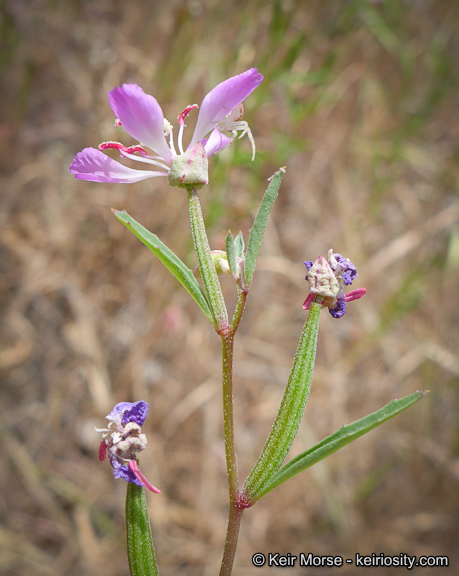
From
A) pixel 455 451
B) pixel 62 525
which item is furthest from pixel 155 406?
pixel 455 451

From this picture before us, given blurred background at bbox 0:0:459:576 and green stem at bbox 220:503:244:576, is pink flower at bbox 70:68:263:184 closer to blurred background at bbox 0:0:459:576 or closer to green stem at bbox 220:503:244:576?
green stem at bbox 220:503:244:576

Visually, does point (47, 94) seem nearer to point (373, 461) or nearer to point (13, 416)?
point (13, 416)

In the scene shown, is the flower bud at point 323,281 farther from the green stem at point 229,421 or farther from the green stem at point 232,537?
the green stem at point 232,537

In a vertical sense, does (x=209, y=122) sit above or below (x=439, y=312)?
below

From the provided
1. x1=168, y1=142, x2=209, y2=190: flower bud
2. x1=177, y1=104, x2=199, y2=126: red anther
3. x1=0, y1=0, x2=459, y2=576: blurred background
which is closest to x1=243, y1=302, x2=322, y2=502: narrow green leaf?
x1=168, y1=142, x2=209, y2=190: flower bud

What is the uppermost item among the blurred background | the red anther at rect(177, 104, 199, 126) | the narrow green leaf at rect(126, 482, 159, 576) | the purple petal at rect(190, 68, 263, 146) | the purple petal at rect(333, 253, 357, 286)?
the blurred background

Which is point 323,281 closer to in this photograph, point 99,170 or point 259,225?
point 259,225

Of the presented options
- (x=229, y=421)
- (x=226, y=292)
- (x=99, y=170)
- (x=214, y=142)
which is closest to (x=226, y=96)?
(x=214, y=142)
